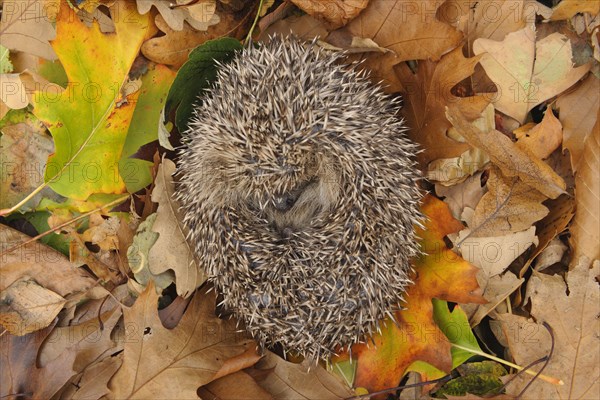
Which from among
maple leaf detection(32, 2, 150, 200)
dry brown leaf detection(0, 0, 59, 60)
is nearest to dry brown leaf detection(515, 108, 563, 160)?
maple leaf detection(32, 2, 150, 200)

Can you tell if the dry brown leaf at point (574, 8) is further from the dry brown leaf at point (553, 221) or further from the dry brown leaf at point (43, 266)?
the dry brown leaf at point (43, 266)

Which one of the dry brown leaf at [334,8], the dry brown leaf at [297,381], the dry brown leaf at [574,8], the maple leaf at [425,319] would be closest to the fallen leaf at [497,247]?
the maple leaf at [425,319]

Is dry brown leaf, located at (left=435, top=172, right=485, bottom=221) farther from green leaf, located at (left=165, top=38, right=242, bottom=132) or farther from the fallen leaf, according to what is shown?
green leaf, located at (left=165, top=38, right=242, bottom=132)

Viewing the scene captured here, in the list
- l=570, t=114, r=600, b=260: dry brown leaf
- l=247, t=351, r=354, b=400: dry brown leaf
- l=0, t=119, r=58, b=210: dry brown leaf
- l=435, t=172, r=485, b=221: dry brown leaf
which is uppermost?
l=570, t=114, r=600, b=260: dry brown leaf

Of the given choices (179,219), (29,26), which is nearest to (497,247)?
(179,219)

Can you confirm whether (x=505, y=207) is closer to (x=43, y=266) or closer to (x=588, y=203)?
(x=588, y=203)

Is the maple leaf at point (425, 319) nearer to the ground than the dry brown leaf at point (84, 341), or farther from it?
farther from it
